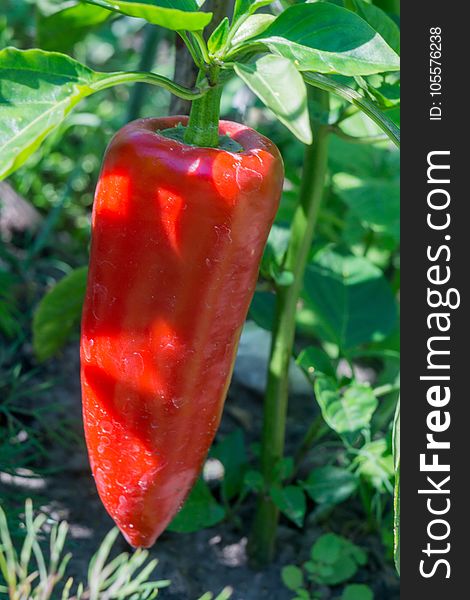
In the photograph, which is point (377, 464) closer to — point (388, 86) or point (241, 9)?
point (388, 86)

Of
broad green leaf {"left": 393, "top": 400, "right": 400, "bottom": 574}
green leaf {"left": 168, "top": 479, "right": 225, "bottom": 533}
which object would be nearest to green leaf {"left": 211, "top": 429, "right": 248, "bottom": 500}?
green leaf {"left": 168, "top": 479, "right": 225, "bottom": 533}

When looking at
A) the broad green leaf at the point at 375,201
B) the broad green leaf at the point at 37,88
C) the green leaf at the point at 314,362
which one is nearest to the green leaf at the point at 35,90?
the broad green leaf at the point at 37,88

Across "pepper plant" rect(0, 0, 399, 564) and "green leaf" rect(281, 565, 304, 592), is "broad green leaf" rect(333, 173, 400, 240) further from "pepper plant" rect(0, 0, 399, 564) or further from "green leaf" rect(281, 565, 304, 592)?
"green leaf" rect(281, 565, 304, 592)

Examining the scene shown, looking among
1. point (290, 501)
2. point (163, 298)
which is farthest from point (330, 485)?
point (163, 298)

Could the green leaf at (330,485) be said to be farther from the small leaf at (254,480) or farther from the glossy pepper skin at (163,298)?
the glossy pepper skin at (163,298)

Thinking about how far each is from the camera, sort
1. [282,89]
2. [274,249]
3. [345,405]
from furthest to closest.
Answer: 1. [274,249]
2. [345,405]
3. [282,89]

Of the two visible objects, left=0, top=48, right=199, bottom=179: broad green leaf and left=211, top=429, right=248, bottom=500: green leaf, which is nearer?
left=0, top=48, right=199, bottom=179: broad green leaf
